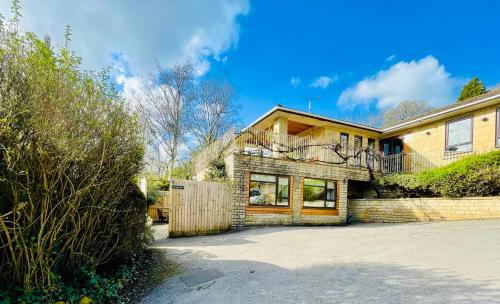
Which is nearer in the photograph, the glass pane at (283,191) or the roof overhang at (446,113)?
the glass pane at (283,191)

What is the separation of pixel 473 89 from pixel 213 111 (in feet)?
70.6

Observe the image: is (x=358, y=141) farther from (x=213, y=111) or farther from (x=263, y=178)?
(x=213, y=111)

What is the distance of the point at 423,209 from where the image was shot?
1112cm

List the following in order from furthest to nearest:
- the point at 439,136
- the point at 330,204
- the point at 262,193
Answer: the point at 439,136, the point at 330,204, the point at 262,193

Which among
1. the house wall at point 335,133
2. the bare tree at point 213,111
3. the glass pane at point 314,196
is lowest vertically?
the glass pane at point 314,196

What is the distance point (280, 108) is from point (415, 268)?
10.4 m

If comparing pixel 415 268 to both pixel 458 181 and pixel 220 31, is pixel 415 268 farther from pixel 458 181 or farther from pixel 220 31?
pixel 220 31

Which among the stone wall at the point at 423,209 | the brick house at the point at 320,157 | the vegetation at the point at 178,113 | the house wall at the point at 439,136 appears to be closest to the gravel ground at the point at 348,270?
the stone wall at the point at 423,209

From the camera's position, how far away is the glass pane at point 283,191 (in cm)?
1155

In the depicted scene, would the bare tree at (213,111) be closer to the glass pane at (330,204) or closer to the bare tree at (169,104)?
the bare tree at (169,104)

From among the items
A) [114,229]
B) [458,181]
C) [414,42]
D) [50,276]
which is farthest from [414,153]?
[50,276]

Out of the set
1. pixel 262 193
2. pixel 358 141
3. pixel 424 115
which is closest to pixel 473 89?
pixel 424 115

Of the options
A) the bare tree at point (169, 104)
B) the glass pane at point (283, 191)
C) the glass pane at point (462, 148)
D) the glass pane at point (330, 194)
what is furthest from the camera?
the bare tree at point (169, 104)

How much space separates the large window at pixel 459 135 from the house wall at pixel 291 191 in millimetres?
5128
